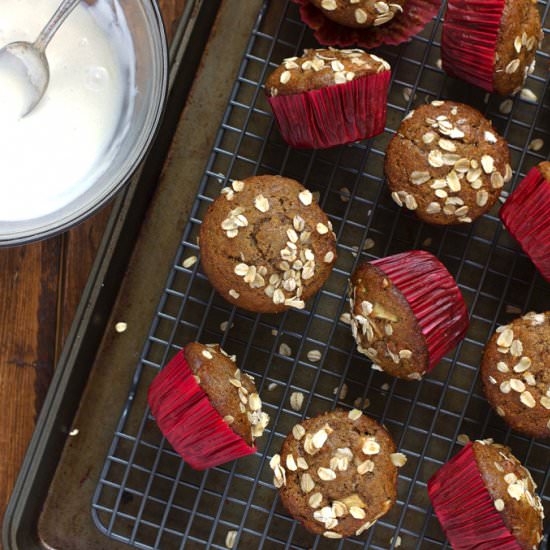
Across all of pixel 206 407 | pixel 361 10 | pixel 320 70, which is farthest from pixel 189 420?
pixel 361 10

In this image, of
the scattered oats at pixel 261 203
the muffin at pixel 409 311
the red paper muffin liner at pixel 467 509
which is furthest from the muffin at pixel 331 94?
the red paper muffin liner at pixel 467 509

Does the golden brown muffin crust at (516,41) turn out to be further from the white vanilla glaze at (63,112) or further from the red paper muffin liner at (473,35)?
the white vanilla glaze at (63,112)

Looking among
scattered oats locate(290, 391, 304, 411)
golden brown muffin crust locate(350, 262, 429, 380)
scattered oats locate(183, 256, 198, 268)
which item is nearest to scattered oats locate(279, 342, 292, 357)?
scattered oats locate(290, 391, 304, 411)

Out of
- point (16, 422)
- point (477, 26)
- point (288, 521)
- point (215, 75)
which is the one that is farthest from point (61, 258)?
point (477, 26)

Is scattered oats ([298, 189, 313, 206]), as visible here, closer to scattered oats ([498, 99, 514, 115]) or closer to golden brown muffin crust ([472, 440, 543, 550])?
scattered oats ([498, 99, 514, 115])

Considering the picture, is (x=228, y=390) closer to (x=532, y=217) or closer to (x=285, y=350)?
(x=285, y=350)

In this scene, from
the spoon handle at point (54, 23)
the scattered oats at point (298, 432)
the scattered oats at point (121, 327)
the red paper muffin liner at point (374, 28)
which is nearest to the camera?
the spoon handle at point (54, 23)

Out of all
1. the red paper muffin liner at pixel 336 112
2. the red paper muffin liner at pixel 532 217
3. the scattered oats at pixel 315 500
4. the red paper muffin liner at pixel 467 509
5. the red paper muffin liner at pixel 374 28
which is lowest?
the scattered oats at pixel 315 500

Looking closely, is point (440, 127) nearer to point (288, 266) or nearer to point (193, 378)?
point (288, 266)
